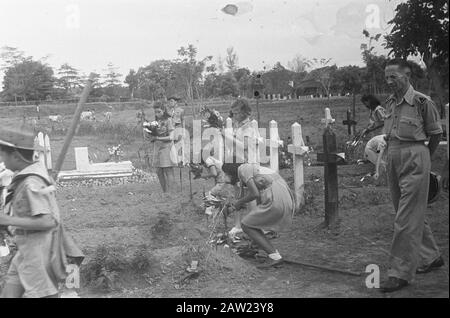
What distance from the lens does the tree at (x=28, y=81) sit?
9.71 m

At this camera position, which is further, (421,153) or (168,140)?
(168,140)

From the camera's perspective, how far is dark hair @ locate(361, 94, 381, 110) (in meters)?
6.83

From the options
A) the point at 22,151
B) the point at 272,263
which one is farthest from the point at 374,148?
the point at 22,151

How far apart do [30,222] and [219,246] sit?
2.49m

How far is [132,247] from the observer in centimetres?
556

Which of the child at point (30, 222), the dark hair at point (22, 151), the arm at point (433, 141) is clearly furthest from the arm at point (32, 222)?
the arm at point (433, 141)

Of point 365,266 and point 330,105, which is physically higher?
point 330,105

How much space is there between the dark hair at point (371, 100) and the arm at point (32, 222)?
4820 millimetres

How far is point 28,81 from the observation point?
10.5 m

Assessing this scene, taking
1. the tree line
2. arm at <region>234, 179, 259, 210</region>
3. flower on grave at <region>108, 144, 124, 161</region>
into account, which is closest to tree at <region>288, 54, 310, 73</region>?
the tree line

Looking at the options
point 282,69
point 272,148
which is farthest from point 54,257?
point 282,69

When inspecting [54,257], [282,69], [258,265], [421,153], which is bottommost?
[258,265]
